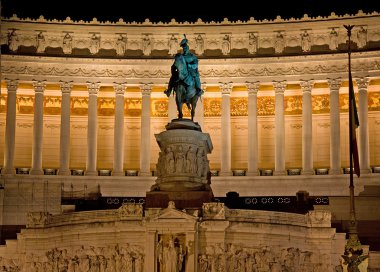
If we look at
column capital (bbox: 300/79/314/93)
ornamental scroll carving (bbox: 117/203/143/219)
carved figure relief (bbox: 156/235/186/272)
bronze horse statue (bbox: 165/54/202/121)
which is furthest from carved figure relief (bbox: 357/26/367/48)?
carved figure relief (bbox: 156/235/186/272)

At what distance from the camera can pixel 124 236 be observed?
59.1 m

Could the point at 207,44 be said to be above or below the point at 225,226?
above

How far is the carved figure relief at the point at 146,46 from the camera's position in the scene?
102 metres

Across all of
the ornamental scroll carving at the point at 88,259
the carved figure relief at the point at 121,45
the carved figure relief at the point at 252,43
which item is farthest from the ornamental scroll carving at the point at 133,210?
the carved figure relief at the point at 252,43

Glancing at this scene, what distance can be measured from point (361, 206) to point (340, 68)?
2070cm

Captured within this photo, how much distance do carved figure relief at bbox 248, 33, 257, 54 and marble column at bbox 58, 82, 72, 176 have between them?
18502mm

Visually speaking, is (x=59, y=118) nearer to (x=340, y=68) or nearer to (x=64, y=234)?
(x=340, y=68)

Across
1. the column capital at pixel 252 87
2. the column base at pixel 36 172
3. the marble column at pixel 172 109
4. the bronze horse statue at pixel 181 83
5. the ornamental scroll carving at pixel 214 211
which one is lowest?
the ornamental scroll carving at pixel 214 211

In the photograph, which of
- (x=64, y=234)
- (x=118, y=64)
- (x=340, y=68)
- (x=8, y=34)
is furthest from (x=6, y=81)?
(x=64, y=234)

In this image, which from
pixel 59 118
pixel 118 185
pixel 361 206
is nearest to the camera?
pixel 361 206

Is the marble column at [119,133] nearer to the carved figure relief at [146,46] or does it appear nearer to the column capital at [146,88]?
the column capital at [146,88]

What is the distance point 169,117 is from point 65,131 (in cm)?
1069

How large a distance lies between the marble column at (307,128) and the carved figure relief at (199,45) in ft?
35.0

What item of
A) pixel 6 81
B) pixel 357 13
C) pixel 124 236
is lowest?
pixel 124 236
